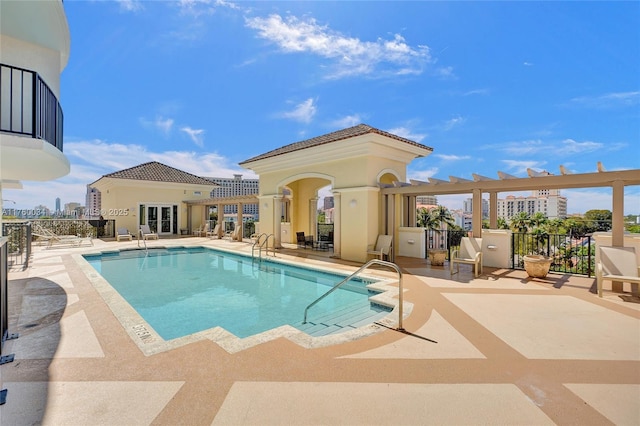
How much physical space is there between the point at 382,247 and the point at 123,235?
18.4m

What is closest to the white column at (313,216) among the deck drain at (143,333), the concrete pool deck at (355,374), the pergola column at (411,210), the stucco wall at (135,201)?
the pergola column at (411,210)

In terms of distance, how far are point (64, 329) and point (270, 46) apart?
12.3 meters

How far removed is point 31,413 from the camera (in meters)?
2.84

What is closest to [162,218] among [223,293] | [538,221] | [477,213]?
[223,293]

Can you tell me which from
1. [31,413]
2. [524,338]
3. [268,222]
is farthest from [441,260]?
[31,413]

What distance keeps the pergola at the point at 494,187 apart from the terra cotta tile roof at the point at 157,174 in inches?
753

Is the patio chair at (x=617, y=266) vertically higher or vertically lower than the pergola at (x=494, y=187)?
lower

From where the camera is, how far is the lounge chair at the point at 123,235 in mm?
20134

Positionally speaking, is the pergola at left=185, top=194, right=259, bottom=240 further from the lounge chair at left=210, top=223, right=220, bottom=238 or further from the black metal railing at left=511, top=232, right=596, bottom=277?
the black metal railing at left=511, top=232, right=596, bottom=277

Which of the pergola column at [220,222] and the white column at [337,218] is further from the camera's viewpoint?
the pergola column at [220,222]

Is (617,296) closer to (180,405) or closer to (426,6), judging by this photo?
(180,405)

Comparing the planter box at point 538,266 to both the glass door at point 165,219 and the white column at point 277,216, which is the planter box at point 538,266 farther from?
the glass door at point 165,219

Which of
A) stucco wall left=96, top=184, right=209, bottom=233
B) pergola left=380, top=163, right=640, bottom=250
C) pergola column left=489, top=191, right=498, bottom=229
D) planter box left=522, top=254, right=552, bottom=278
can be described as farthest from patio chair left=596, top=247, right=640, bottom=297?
stucco wall left=96, top=184, right=209, bottom=233

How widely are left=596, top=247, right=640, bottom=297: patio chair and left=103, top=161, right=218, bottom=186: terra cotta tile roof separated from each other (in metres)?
25.6
